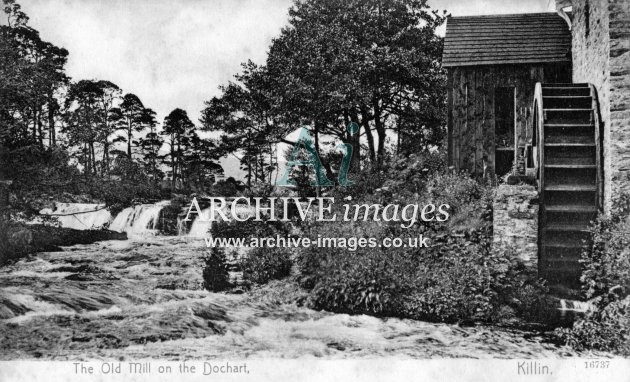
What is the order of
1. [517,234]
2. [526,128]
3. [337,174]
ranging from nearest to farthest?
[517,234] → [337,174] → [526,128]

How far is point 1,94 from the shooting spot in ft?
22.4

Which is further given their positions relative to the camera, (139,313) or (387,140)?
(387,140)

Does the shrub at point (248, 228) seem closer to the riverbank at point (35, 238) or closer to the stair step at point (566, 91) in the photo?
the riverbank at point (35, 238)

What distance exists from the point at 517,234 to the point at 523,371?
1.90 metres

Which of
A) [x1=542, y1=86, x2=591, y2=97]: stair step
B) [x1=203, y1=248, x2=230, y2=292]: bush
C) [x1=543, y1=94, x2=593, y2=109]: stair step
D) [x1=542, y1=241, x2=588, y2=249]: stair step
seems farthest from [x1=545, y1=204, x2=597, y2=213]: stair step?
[x1=203, y1=248, x2=230, y2=292]: bush

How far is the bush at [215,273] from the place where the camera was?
7.29 m

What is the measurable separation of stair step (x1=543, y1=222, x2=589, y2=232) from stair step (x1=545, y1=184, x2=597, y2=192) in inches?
20.4

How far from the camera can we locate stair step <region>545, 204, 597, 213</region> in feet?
22.8

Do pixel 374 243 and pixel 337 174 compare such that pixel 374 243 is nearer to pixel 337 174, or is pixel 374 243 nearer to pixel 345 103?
pixel 337 174

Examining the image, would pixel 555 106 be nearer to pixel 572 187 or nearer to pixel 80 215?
pixel 572 187

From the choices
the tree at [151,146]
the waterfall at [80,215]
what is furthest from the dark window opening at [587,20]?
the waterfall at [80,215]

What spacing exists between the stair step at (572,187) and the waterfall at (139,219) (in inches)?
277

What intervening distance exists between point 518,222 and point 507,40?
4977mm

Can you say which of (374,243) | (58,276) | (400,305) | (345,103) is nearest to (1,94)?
(58,276)
